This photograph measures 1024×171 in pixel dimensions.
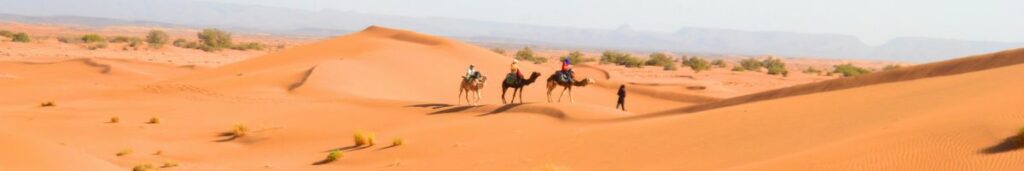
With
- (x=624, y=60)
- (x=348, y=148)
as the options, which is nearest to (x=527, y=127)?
(x=348, y=148)

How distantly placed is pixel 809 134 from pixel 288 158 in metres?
8.79

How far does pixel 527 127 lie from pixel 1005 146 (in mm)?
10003

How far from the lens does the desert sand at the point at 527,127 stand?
11719 millimetres

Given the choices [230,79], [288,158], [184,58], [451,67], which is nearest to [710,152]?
[288,158]

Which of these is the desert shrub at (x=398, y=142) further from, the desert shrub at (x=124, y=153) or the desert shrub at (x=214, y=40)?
the desert shrub at (x=214, y=40)

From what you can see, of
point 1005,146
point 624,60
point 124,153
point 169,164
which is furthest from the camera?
point 624,60

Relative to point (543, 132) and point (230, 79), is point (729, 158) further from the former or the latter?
point (230, 79)

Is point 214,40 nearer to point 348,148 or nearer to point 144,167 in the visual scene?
point 348,148

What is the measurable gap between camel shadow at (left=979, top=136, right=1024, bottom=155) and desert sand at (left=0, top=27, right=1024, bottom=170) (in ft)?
0.07

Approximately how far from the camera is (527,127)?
1923cm

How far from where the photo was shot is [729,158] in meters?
12.9

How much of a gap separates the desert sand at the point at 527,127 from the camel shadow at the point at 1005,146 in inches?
0.8

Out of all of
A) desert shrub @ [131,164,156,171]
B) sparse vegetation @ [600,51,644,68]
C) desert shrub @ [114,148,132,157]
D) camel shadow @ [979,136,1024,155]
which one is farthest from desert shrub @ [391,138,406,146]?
sparse vegetation @ [600,51,644,68]

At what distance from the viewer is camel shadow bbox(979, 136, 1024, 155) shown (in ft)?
33.6
